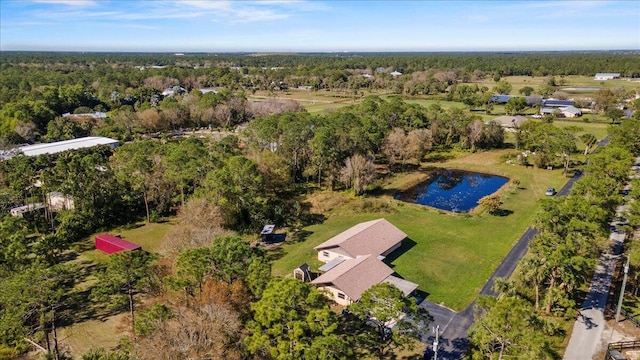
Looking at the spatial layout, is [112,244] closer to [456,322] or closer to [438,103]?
[456,322]

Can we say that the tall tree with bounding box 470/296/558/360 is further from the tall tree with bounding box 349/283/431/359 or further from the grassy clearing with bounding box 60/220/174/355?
the grassy clearing with bounding box 60/220/174/355

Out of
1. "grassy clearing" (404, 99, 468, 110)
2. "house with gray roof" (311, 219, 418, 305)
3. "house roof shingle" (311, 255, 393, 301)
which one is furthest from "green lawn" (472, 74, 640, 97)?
"house roof shingle" (311, 255, 393, 301)

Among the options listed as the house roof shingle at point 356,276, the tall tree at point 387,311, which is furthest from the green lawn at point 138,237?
the tall tree at point 387,311

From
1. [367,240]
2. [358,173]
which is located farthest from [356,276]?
[358,173]

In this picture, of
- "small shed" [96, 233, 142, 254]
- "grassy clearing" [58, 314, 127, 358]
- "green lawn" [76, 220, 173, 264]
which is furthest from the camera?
"green lawn" [76, 220, 173, 264]

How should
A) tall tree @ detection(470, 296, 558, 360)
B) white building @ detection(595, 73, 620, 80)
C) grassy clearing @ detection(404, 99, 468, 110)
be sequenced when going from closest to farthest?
1. tall tree @ detection(470, 296, 558, 360)
2. grassy clearing @ detection(404, 99, 468, 110)
3. white building @ detection(595, 73, 620, 80)

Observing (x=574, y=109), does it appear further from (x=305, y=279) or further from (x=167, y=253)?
(x=167, y=253)

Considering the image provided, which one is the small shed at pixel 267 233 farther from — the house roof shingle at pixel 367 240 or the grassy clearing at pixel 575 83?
the grassy clearing at pixel 575 83
